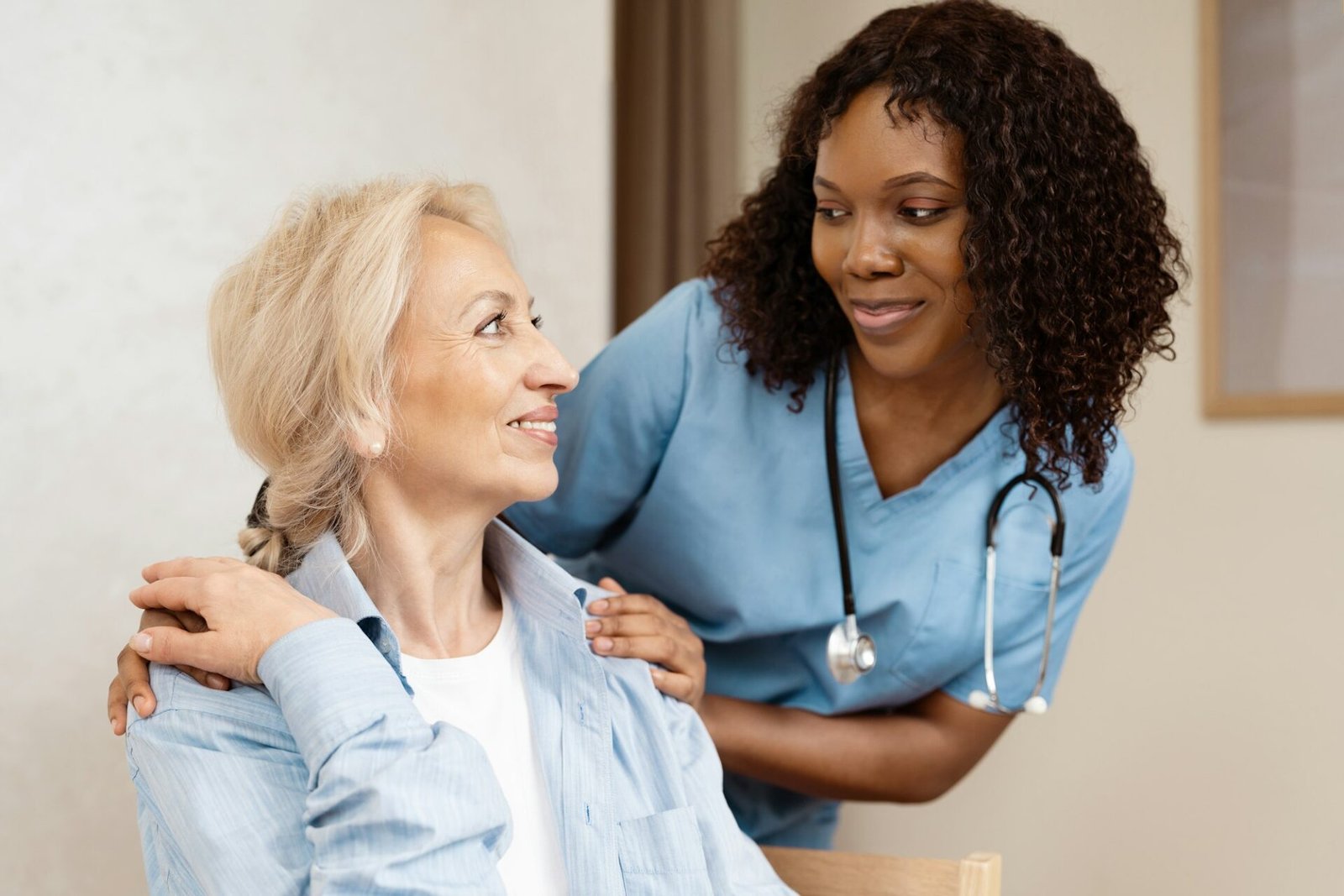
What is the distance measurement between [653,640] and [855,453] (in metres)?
0.37

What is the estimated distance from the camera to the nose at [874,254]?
1.27 meters

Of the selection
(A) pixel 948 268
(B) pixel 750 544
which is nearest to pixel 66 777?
(B) pixel 750 544

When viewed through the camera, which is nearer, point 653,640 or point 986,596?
point 653,640

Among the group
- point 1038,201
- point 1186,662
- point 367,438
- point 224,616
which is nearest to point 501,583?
point 367,438

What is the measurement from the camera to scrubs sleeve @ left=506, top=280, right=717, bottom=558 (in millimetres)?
1519

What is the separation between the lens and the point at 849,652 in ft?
4.76

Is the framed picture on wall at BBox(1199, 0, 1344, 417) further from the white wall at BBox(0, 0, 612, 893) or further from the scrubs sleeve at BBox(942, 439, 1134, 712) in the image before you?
the white wall at BBox(0, 0, 612, 893)

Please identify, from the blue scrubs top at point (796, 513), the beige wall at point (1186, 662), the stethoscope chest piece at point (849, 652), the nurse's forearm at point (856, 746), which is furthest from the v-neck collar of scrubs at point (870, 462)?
the beige wall at point (1186, 662)

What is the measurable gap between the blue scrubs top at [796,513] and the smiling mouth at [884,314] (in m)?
0.21

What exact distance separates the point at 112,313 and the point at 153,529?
0.26 m

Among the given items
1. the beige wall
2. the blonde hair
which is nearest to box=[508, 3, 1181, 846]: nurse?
the blonde hair

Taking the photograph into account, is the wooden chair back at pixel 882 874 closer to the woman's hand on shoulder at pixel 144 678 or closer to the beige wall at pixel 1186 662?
the woman's hand on shoulder at pixel 144 678

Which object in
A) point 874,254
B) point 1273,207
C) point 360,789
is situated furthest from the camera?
point 1273,207

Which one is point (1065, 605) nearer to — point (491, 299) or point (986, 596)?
point (986, 596)
